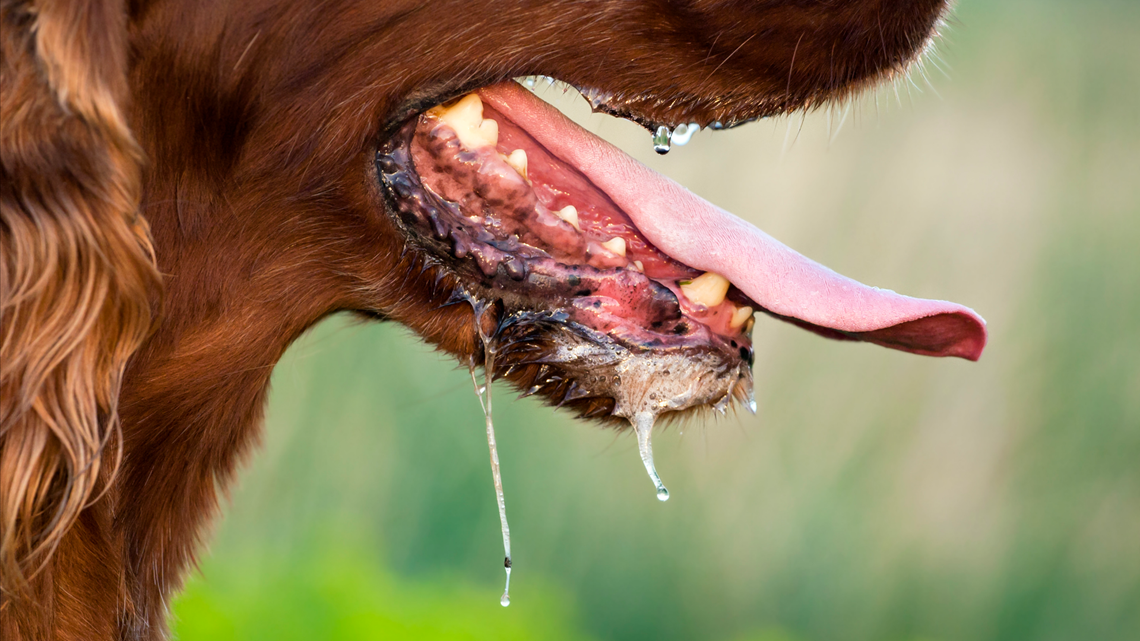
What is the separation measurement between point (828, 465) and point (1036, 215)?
2.97 feet

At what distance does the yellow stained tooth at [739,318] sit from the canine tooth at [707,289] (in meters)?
0.02

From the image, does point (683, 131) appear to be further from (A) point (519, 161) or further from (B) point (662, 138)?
(A) point (519, 161)

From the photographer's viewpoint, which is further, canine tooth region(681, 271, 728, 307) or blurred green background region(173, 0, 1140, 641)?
blurred green background region(173, 0, 1140, 641)

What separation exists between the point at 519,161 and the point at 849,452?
197 cm

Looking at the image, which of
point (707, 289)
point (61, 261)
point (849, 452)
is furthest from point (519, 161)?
point (849, 452)

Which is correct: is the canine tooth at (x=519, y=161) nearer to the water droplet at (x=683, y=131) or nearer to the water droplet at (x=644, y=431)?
the water droplet at (x=683, y=131)

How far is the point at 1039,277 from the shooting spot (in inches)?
108

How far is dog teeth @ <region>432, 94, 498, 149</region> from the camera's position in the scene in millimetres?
1106

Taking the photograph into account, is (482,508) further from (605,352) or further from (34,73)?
(34,73)

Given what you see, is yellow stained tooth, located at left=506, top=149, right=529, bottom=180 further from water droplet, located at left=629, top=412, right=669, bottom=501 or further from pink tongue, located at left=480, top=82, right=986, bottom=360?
water droplet, located at left=629, top=412, right=669, bottom=501

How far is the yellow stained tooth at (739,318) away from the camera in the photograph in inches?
45.3

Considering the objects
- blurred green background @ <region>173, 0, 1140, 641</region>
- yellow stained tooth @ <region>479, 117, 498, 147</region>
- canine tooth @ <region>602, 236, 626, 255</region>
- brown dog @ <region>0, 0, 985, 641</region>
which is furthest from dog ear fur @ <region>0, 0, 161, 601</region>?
blurred green background @ <region>173, 0, 1140, 641</region>

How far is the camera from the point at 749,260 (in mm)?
1198

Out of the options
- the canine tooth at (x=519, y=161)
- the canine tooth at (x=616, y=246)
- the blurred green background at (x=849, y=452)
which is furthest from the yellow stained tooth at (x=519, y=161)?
the blurred green background at (x=849, y=452)
